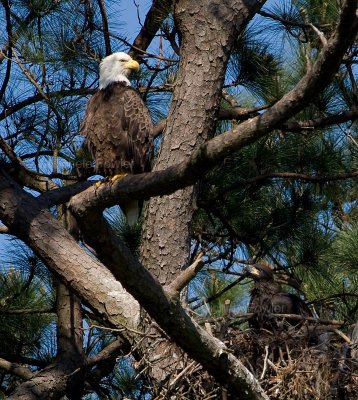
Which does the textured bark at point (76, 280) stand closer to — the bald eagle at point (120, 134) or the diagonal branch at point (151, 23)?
the bald eagle at point (120, 134)

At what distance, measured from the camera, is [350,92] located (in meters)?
5.88

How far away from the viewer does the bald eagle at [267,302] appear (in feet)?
16.4

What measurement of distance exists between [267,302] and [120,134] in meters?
1.25

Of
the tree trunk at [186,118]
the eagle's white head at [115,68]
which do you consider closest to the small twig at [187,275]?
the tree trunk at [186,118]

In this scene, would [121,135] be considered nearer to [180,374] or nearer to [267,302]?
[267,302]

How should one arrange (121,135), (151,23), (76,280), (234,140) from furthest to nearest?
1. (151,23)
2. (121,135)
3. (76,280)
4. (234,140)

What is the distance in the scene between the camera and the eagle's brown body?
212 inches

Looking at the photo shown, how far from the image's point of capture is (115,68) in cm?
561

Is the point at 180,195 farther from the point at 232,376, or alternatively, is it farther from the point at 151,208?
the point at 232,376

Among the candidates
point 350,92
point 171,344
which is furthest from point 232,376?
point 350,92

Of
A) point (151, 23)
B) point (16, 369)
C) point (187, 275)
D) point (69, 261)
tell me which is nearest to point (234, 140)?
point (187, 275)

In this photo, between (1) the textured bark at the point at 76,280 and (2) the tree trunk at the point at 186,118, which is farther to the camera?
(2) the tree trunk at the point at 186,118

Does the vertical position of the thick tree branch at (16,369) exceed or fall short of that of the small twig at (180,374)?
it exceeds it

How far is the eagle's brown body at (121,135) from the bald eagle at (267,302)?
2.97ft
